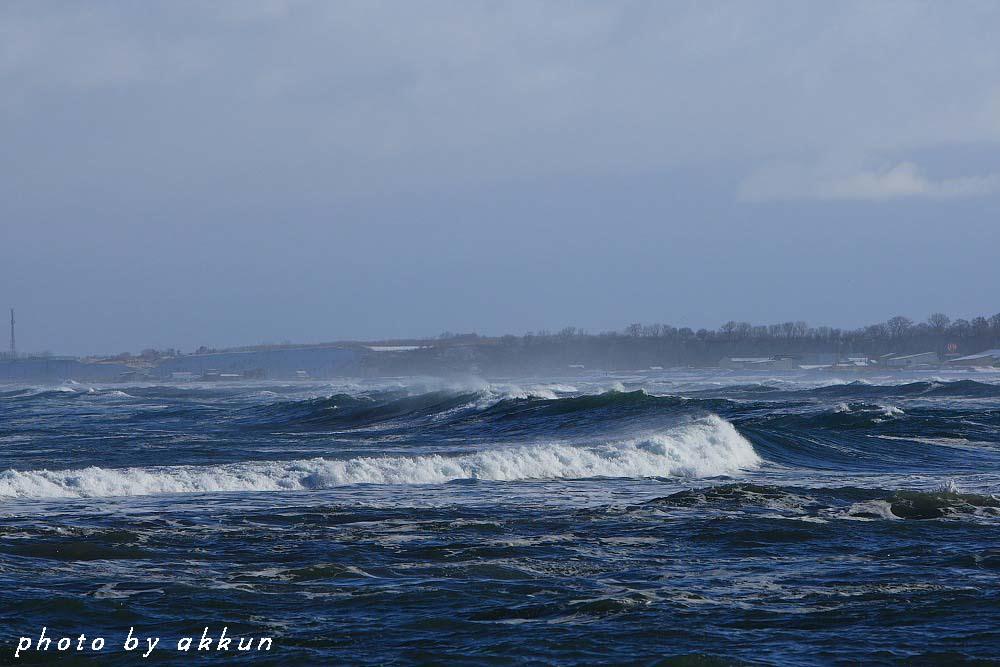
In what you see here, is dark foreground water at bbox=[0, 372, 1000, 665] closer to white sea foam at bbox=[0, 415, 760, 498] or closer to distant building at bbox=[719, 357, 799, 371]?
white sea foam at bbox=[0, 415, 760, 498]

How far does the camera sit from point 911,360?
11575 cm

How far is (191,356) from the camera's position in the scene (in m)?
154

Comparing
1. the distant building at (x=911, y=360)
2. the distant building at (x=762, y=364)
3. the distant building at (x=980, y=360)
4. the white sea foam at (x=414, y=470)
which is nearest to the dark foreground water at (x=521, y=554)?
the white sea foam at (x=414, y=470)

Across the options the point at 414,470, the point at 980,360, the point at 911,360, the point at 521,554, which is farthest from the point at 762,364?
the point at 521,554

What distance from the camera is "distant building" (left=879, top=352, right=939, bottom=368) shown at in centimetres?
11294

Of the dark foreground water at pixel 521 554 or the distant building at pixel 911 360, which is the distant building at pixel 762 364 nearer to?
the distant building at pixel 911 360

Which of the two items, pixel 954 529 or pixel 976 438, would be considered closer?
pixel 954 529

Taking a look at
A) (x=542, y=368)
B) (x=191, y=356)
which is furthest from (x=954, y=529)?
(x=191, y=356)

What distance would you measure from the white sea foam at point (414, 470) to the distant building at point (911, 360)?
94.5 m

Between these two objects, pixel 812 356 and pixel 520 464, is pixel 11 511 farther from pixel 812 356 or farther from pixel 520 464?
pixel 812 356

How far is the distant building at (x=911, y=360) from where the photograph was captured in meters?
113

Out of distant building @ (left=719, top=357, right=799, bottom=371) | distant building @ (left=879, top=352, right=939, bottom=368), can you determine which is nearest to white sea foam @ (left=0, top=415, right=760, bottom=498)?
distant building @ (left=719, top=357, right=799, bottom=371)

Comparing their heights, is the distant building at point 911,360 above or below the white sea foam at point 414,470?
Answer: above

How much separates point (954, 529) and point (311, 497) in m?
8.64
